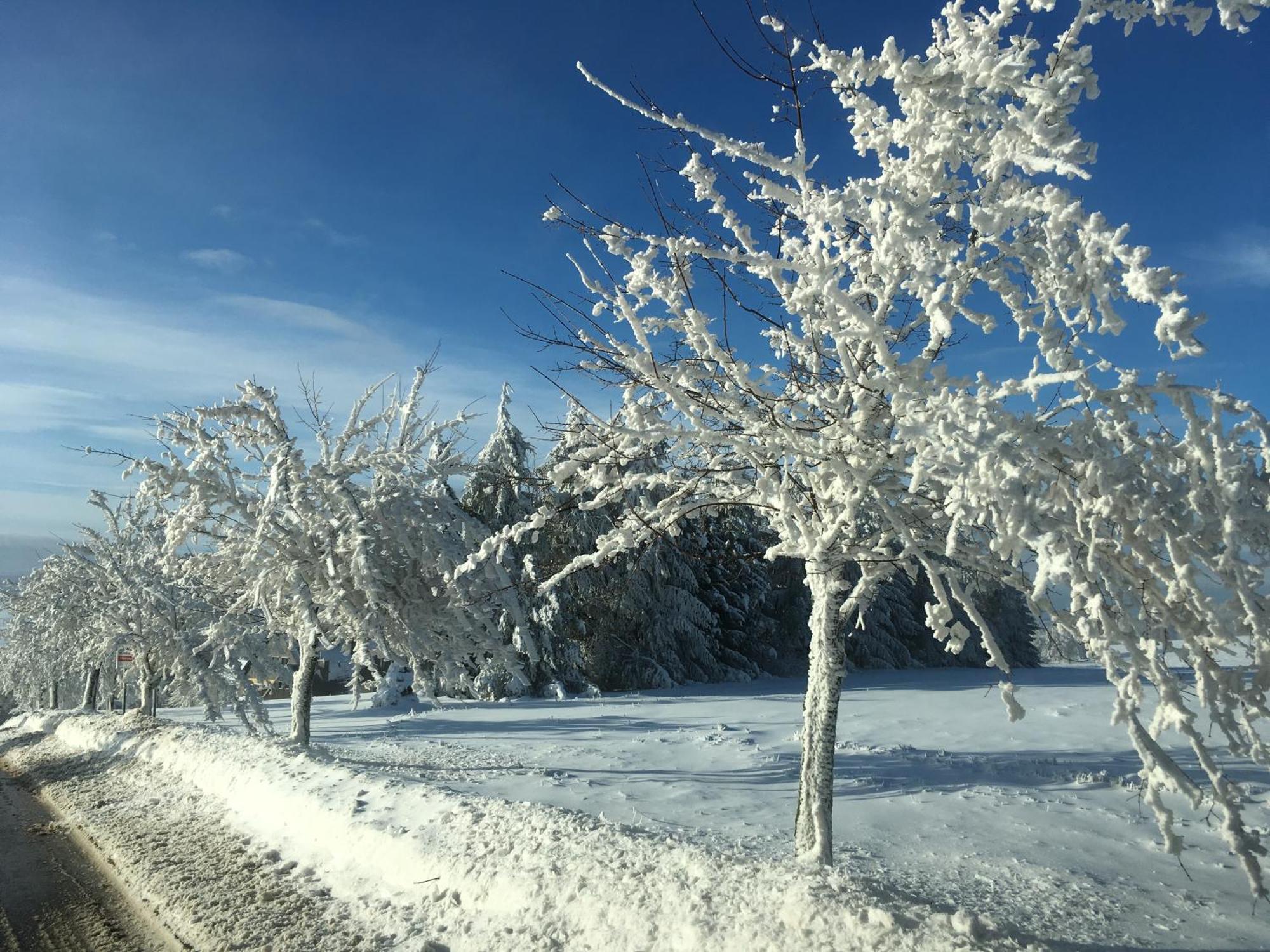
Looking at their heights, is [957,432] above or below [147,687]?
above

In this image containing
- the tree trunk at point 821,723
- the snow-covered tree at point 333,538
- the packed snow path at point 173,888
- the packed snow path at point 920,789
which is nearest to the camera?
the tree trunk at point 821,723

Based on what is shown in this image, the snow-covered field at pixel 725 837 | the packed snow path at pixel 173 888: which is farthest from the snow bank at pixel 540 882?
the packed snow path at pixel 173 888

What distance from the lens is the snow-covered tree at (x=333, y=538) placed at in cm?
1083

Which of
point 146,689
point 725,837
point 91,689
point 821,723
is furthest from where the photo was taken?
point 91,689

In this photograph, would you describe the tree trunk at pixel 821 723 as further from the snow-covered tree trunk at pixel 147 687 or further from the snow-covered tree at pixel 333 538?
the snow-covered tree trunk at pixel 147 687

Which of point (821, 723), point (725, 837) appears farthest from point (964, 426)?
point (725, 837)

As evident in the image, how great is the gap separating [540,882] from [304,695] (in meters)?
8.31

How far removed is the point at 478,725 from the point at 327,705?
10.9 m

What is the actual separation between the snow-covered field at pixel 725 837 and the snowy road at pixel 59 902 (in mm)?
1196

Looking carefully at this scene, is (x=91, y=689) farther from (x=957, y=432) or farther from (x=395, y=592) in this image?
(x=957, y=432)

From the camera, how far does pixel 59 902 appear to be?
635 centimetres

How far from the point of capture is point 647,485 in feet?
19.2

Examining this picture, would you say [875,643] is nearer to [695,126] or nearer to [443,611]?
[443,611]

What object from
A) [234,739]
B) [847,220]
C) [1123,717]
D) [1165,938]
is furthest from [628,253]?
[234,739]
